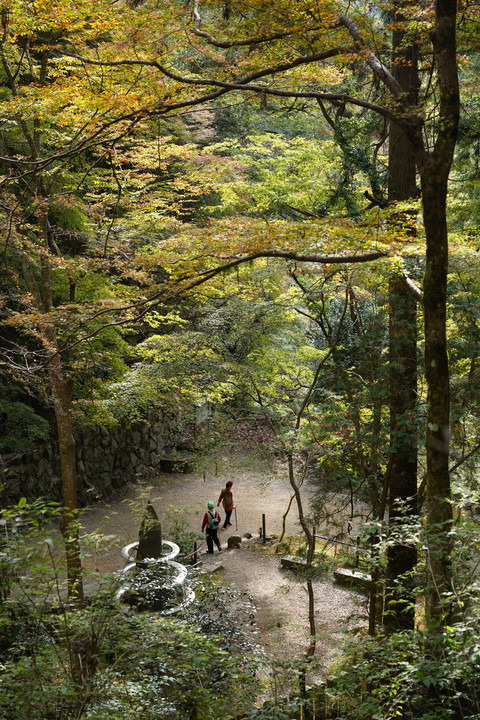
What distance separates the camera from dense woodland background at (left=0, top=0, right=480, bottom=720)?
3.69 metres

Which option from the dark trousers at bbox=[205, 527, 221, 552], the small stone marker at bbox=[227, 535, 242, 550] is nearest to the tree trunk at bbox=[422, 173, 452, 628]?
the dark trousers at bbox=[205, 527, 221, 552]

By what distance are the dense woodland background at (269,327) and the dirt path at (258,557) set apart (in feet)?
3.04

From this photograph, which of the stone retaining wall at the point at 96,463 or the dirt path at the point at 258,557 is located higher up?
the stone retaining wall at the point at 96,463

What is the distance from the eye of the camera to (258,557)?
35.7 feet

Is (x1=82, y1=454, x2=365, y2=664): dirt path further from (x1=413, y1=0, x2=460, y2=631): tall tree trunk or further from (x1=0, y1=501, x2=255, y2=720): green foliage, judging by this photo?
(x1=413, y1=0, x2=460, y2=631): tall tree trunk

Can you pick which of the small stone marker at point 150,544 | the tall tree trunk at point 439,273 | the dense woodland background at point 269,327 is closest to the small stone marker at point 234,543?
the dense woodland background at point 269,327

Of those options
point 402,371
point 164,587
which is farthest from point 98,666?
point 402,371

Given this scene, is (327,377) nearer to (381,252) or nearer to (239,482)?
(381,252)

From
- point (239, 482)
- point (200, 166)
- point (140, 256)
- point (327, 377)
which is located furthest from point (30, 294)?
point (239, 482)

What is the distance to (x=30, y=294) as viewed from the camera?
25.4ft

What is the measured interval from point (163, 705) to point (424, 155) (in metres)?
4.78

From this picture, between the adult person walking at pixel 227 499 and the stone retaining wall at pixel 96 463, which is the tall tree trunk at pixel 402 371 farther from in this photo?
the stone retaining wall at pixel 96 463

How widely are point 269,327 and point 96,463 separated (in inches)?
227

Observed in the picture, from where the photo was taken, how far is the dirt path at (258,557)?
7.87m
